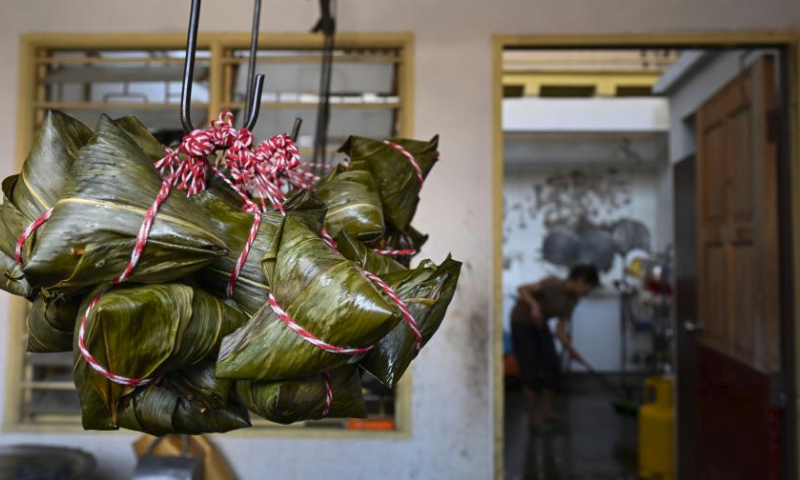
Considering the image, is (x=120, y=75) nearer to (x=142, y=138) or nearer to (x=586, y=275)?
(x=142, y=138)

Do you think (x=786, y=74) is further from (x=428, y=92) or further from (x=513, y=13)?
(x=428, y=92)

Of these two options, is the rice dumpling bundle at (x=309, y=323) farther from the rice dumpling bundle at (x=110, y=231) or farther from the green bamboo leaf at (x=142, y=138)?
the green bamboo leaf at (x=142, y=138)

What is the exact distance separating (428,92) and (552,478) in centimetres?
296

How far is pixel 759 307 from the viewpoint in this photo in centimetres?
274

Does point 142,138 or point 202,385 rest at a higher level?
point 142,138

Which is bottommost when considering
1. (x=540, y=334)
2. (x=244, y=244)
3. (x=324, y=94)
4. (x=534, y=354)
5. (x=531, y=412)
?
(x=531, y=412)

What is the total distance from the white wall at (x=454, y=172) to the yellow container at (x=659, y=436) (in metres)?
1.85

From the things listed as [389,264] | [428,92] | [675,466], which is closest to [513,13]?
[428,92]

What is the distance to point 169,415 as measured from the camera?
2.55 ft

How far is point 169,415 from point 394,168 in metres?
0.57

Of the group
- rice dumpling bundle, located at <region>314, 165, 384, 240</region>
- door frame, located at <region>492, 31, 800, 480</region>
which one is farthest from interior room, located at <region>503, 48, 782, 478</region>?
rice dumpling bundle, located at <region>314, 165, 384, 240</region>

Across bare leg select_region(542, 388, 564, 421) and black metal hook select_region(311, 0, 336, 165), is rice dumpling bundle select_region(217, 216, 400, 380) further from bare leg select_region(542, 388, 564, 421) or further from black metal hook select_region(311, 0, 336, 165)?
bare leg select_region(542, 388, 564, 421)

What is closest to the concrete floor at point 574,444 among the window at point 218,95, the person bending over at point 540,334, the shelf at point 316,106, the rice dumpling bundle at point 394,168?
the person bending over at point 540,334

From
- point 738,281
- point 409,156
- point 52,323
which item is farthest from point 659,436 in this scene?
point 52,323
